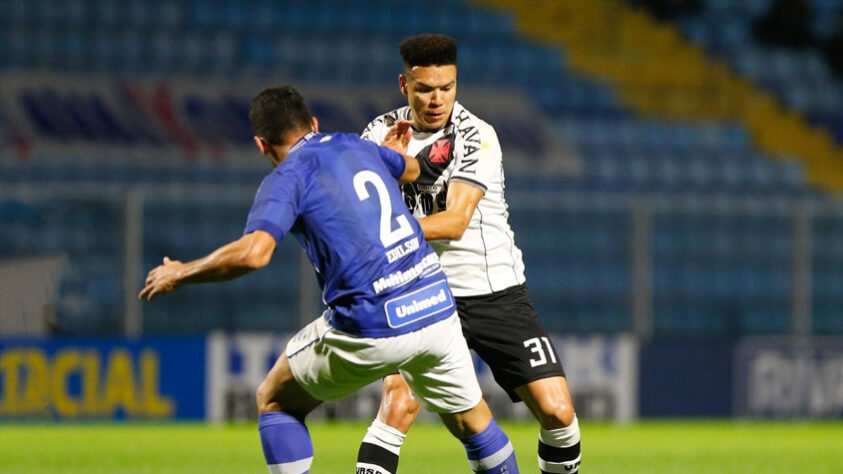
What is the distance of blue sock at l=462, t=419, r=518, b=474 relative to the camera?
5.23 meters

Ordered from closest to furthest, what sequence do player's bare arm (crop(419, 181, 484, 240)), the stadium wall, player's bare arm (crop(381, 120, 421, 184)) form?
1. player's bare arm (crop(419, 181, 484, 240))
2. player's bare arm (crop(381, 120, 421, 184))
3. the stadium wall

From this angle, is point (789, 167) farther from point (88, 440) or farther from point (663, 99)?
point (88, 440)

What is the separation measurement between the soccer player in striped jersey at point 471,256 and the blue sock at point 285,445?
385 mm

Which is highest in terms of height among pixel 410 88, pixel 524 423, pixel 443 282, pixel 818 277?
pixel 410 88

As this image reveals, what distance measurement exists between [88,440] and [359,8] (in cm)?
796

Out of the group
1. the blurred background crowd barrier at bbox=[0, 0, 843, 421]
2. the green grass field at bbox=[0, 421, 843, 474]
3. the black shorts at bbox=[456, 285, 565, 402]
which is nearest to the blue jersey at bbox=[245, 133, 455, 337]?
the black shorts at bbox=[456, 285, 565, 402]

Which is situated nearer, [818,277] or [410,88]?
[410,88]

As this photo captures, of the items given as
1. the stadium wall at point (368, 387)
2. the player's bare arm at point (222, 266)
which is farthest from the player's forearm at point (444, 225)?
the stadium wall at point (368, 387)

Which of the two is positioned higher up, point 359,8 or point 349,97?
point 359,8

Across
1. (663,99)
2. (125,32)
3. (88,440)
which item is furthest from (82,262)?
(663,99)

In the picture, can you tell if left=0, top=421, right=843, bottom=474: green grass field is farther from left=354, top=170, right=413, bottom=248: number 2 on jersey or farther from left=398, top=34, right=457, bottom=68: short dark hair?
left=354, top=170, right=413, bottom=248: number 2 on jersey

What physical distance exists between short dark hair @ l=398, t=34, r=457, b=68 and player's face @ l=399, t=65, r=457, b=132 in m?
0.02

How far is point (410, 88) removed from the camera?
5.48m

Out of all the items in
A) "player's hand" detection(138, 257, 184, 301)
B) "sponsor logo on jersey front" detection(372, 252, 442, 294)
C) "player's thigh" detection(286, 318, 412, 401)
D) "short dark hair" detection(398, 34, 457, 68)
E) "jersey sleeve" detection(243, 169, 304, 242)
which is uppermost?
"short dark hair" detection(398, 34, 457, 68)
